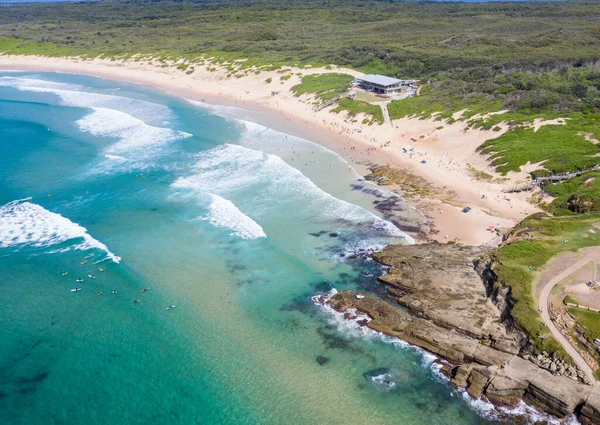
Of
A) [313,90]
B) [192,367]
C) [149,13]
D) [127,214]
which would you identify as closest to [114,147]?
[127,214]

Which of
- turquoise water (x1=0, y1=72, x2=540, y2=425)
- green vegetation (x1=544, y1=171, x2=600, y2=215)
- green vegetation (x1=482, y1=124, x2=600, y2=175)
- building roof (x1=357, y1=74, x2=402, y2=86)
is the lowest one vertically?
turquoise water (x1=0, y1=72, x2=540, y2=425)

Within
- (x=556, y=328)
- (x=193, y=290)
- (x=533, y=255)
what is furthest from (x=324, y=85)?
(x=556, y=328)

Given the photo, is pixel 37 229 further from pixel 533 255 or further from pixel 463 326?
pixel 533 255

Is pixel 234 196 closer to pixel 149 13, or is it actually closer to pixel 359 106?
pixel 359 106

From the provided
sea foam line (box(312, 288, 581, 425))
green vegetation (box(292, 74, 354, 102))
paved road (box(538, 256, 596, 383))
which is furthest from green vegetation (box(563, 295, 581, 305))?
green vegetation (box(292, 74, 354, 102))

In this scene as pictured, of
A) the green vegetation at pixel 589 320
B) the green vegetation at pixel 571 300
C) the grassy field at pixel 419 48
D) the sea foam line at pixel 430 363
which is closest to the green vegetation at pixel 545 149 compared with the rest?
the grassy field at pixel 419 48

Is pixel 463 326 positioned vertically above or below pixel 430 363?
above

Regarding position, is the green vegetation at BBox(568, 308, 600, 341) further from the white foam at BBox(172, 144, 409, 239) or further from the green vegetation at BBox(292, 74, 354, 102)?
the green vegetation at BBox(292, 74, 354, 102)
